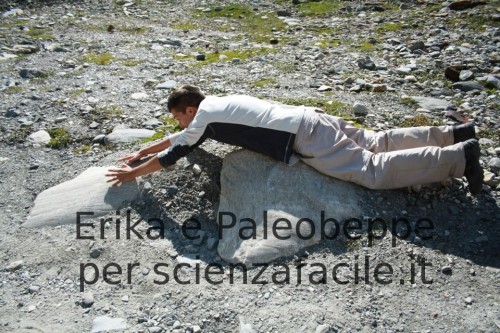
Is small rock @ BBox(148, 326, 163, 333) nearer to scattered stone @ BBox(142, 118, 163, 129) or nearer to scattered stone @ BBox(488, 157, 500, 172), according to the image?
scattered stone @ BBox(142, 118, 163, 129)

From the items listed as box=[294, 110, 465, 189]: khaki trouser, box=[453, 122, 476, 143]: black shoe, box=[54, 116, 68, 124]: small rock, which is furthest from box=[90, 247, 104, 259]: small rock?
box=[453, 122, 476, 143]: black shoe

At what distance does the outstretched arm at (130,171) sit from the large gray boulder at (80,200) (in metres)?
0.17

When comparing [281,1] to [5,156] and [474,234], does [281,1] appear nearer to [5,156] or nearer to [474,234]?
[5,156]

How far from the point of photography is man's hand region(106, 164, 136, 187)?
22.3ft

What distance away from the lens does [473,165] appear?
6.14 m

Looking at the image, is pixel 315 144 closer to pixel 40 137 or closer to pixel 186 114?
pixel 186 114

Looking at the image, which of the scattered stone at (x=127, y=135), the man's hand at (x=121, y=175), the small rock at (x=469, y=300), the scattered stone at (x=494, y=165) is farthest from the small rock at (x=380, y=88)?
the small rock at (x=469, y=300)

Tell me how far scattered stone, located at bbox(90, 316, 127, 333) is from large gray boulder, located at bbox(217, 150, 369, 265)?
1506 millimetres

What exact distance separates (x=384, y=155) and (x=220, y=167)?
7.55 ft

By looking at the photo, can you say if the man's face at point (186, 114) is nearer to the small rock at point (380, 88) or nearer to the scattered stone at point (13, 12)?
the small rock at point (380, 88)

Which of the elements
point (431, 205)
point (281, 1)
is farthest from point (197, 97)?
point (281, 1)

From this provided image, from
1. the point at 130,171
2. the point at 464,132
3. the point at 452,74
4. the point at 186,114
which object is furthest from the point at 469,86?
the point at 130,171

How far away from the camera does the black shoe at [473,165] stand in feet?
20.1

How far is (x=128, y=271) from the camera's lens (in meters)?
5.98
